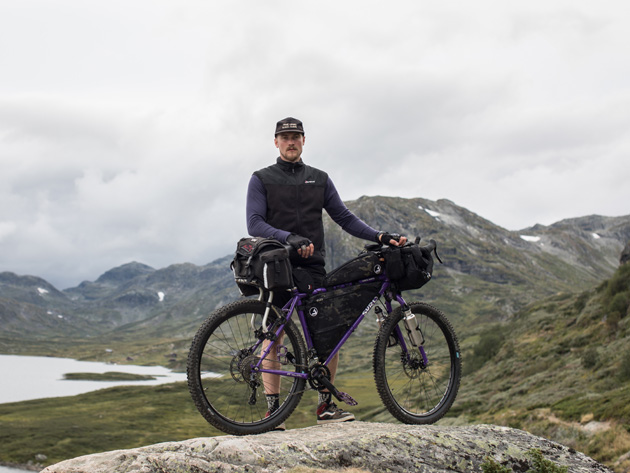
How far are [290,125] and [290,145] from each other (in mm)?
295

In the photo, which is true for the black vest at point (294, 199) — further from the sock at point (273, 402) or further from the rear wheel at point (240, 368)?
the sock at point (273, 402)

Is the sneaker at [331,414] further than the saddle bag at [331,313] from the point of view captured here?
Yes

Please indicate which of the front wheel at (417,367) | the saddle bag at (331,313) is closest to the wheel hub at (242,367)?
the saddle bag at (331,313)

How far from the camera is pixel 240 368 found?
6.09 metres

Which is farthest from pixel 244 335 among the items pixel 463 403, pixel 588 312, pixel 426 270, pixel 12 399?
pixel 12 399

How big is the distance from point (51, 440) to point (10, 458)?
709cm

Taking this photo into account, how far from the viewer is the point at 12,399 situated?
486 feet

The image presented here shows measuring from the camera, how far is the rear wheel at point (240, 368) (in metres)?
6.03

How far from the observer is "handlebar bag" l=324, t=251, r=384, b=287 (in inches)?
270

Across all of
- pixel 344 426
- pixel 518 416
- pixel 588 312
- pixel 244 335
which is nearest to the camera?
pixel 244 335

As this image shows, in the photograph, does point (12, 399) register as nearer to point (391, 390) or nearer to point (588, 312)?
point (588, 312)

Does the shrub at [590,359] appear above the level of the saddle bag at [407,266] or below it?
below

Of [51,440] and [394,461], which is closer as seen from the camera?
[394,461]

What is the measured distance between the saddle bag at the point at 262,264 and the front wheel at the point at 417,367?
6.12 ft
